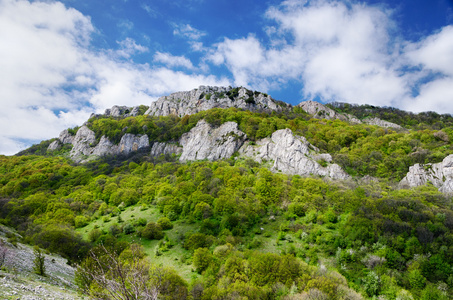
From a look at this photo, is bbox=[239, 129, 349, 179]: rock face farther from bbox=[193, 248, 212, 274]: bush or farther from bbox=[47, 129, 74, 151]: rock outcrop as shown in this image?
bbox=[47, 129, 74, 151]: rock outcrop

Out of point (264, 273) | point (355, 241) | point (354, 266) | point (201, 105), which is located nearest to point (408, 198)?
point (355, 241)

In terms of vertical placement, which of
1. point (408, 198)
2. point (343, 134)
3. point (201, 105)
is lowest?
point (408, 198)

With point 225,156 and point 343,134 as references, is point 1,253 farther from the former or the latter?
point 343,134

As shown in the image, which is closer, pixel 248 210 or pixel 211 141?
pixel 248 210

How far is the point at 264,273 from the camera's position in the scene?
31.1 m

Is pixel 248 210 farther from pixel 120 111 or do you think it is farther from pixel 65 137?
pixel 120 111

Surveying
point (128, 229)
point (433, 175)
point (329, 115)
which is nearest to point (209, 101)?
point (329, 115)

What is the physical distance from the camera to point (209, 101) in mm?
137000

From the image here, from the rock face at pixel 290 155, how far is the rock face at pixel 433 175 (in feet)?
48.5

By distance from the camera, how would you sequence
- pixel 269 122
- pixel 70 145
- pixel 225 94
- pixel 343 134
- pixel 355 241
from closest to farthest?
pixel 355 241 → pixel 343 134 → pixel 269 122 → pixel 70 145 → pixel 225 94

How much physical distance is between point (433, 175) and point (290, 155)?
36118 millimetres

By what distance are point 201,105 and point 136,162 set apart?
2156 inches

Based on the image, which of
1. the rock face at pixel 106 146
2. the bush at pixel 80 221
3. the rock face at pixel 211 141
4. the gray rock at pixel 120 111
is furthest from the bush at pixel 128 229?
Result: the gray rock at pixel 120 111

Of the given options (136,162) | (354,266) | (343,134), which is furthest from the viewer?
(136,162)
